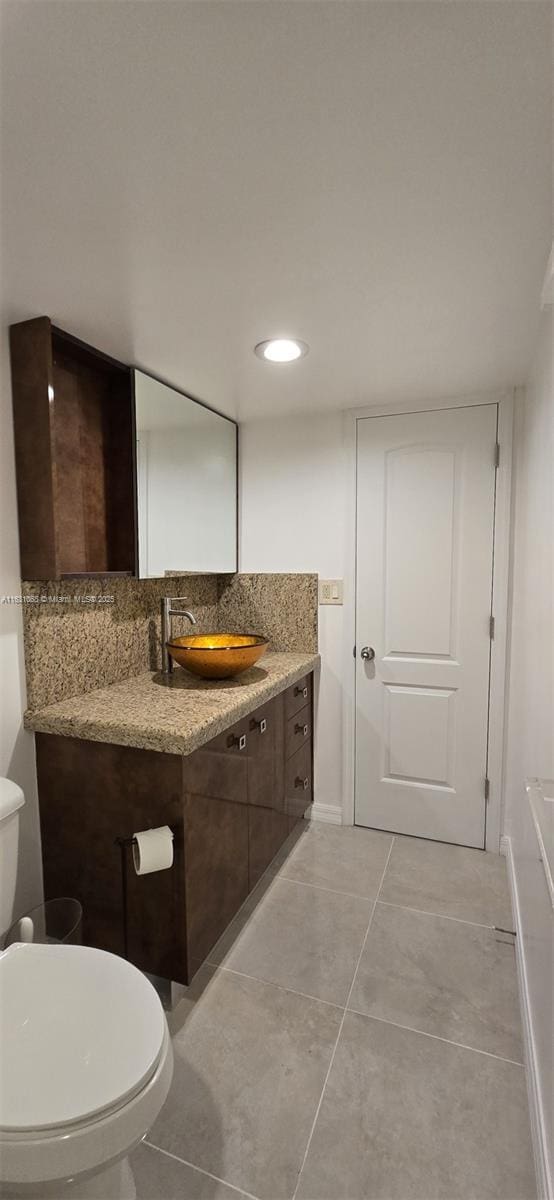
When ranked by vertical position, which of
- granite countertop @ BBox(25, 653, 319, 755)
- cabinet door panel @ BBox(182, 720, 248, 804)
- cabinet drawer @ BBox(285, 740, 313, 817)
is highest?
granite countertop @ BBox(25, 653, 319, 755)

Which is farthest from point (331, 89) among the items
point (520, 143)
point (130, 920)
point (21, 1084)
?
point (130, 920)

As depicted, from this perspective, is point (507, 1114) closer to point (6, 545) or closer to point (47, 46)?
point (6, 545)

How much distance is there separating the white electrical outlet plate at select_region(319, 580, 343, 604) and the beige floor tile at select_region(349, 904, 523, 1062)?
135 centimetres

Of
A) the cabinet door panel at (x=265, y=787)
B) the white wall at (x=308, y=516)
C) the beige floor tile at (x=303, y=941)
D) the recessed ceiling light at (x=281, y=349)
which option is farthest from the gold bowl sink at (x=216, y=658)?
the recessed ceiling light at (x=281, y=349)

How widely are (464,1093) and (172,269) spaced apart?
2.22 metres

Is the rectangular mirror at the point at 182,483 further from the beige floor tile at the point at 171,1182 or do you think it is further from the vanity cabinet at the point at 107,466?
the beige floor tile at the point at 171,1182

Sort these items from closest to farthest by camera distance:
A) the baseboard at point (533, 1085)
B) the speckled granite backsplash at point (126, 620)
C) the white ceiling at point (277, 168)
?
the white ceiling at point (277, 168) → the baseboard at point (533, 1085) → the speckled granite backsplash at point (126, 620)

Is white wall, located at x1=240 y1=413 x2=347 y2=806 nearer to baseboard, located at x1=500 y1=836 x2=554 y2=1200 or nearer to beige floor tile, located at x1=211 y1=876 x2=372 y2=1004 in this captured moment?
beige floor tile, located at x1=211 y1=876 x2=372 y2=1004

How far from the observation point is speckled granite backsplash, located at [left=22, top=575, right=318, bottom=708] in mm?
1611

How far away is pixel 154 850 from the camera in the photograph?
4.39ft

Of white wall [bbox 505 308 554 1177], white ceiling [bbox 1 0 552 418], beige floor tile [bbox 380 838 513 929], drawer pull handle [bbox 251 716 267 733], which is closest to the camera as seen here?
white ceiling [bbox 1 0 552 418]

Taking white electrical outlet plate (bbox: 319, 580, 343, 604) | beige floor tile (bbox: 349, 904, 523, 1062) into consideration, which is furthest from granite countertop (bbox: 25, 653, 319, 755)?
beige floor tile (bbox: 349, 904, 523, 1062)

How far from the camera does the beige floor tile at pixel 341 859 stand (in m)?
2.12

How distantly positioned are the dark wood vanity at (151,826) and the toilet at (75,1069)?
1.26 feet
